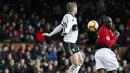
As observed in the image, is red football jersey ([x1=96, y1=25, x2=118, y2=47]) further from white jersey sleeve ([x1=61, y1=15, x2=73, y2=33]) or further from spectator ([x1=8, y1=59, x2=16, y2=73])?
spectator ([x1=8, y1=59, x2=16, y2=73])

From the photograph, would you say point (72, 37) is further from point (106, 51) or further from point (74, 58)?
point (106, 51)

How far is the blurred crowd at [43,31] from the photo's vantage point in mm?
21172

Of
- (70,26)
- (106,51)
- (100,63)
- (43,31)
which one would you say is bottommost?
(43,31)

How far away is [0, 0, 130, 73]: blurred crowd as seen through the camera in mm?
21172

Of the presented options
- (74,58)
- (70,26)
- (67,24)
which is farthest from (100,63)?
(67,24)

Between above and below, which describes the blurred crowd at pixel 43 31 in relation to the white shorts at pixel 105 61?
below

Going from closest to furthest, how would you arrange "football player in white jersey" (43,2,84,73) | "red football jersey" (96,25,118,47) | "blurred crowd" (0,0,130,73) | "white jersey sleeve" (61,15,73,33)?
1. "red football jersey" (96,25,118,47)
2. "white jersey sleeve" (61,15,73,33)
3. "football player in white jersey" (43,2,84,73)
4. "blurred crowd" (0,0,130,73)

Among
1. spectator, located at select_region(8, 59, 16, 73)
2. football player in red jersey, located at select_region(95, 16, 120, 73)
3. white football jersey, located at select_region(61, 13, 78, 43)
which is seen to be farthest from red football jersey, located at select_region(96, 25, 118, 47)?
spectator, located at select_region(8, 59, 16, 73)

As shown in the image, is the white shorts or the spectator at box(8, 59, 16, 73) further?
the spectator at box(8, 59, 16, 73)

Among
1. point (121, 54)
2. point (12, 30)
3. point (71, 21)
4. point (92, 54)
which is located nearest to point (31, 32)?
point (12, 30)

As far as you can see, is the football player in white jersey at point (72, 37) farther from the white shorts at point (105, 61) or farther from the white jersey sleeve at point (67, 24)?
the white shorts at point (105, 61)

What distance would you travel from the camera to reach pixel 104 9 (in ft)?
90.4

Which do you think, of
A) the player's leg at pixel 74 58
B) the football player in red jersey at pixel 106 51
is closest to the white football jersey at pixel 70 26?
the player's leg at pixel 74 58

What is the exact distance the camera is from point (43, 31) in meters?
24.3
